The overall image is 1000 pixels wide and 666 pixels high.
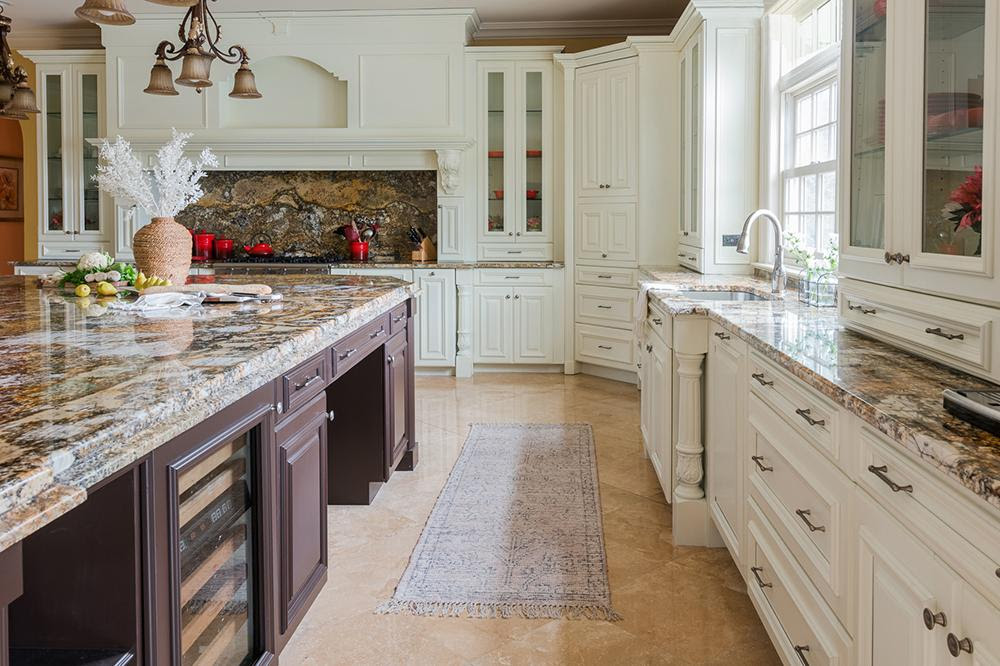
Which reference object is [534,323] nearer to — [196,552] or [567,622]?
[567,622]

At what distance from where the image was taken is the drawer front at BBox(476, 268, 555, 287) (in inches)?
267

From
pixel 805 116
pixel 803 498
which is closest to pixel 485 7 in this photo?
pixel 805 116

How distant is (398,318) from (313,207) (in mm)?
3825

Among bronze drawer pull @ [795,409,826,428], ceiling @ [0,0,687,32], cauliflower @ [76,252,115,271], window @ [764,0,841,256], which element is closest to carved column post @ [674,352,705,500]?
window @ [764,0,841,256]

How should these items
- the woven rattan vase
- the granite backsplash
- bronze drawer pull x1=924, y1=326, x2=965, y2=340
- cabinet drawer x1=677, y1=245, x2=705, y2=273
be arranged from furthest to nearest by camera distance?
the granite backsplash → cabinet drawer x1=677, y1=245, x2=705, y2=273 → the woven rattan vase → bronze drawer pull x1=924, y1=326, x2=965, y2=340

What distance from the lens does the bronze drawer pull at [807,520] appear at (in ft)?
5.92

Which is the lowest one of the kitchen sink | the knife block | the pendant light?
the kitchen sink

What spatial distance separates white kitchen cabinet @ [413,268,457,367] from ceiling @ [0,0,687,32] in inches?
78.7

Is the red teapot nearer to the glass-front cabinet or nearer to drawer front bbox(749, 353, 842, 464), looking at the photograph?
the glass-front cabinet

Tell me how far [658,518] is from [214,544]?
2121 millimetres

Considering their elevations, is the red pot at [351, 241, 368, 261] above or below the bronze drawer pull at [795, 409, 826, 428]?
above

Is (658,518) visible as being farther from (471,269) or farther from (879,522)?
(471,269)

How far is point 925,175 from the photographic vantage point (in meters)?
1.91

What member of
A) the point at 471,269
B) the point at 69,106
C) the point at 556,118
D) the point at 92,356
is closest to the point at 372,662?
the point at 92,356
